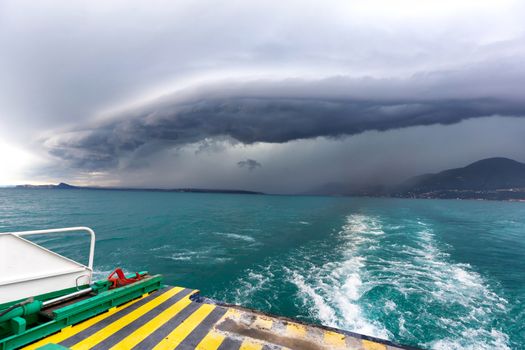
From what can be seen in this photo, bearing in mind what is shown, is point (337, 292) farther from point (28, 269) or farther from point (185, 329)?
point (28, 269)

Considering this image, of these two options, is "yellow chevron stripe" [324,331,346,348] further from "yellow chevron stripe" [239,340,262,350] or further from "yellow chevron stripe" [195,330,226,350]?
"yellow chevron stripe" [195,330,226,350]

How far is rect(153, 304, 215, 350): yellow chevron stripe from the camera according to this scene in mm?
5504

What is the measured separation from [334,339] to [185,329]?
3.92 m

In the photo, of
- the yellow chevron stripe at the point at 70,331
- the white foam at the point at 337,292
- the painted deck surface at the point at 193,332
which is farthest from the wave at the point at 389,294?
the yellow chevron stripe at the point at 70,331

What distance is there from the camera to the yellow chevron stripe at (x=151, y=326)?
540 cm

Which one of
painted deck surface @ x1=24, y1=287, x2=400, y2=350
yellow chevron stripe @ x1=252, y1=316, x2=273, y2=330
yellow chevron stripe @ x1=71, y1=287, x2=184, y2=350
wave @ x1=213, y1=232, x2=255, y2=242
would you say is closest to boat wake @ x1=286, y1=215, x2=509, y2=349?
painted deck surface @ x1=24, y1=287, x2=400, y2=350

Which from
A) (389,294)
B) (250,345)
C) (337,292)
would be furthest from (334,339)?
(389,294)

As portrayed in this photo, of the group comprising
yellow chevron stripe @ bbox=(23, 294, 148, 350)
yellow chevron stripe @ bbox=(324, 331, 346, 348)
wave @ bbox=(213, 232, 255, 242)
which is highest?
yellow chevron stripe @ bbox=(23, 294, 148, 350)

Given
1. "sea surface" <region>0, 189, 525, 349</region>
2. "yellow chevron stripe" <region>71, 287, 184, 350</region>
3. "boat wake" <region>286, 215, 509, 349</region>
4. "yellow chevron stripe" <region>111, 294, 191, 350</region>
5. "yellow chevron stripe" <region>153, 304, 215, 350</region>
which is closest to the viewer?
"yellow chevron stripe" <region>71, 287, 184, 350</region>

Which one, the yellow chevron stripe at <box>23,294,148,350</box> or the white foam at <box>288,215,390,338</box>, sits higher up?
the yellow chevron stripe at <box>23,294,148,350</box>

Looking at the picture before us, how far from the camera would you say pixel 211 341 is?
18.7 ft

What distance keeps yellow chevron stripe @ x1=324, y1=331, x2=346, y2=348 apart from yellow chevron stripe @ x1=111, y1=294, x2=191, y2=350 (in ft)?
14.2

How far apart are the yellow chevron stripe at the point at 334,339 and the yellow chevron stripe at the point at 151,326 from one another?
4316 millimetres

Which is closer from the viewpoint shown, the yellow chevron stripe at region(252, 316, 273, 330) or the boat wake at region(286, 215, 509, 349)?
the yellow chevron stripe at region(252, 316, 273, 330)
